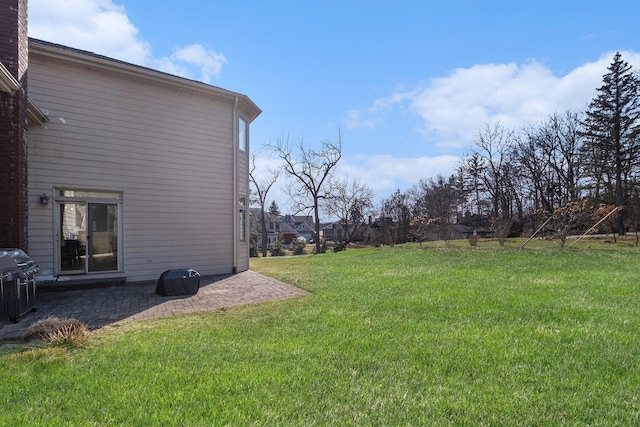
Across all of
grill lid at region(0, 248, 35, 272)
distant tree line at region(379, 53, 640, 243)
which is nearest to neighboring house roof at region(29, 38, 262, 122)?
grill lid at region(0, 248, 35, 272)

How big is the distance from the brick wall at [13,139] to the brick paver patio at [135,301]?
4.60 feet

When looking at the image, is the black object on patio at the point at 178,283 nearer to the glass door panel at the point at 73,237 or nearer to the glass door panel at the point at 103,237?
the glass door panel at the point at 103,237

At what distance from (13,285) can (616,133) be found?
1261 inches

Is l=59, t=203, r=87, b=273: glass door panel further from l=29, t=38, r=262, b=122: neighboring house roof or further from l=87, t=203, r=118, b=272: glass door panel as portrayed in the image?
l=29, t=38, r=262, b=122: neighboring house roof

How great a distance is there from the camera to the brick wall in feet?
20.5

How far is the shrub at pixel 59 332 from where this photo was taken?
4.14 meters

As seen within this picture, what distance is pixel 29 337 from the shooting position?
14.5ft

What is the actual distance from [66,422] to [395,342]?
302 cm

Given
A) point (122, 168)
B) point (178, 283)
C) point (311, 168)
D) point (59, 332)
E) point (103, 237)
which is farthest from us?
Result: point (311, 168)

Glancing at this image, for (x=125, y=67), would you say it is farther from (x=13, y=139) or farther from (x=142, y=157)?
(x=13, y=139)

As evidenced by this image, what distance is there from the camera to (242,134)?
1163cm

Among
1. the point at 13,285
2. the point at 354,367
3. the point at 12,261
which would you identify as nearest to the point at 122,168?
the point at 12,261

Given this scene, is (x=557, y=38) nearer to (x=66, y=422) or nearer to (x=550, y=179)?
(x=66, y=422)

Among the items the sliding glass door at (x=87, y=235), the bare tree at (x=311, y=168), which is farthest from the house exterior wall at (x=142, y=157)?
the bare tree at (x=311, y=168)
